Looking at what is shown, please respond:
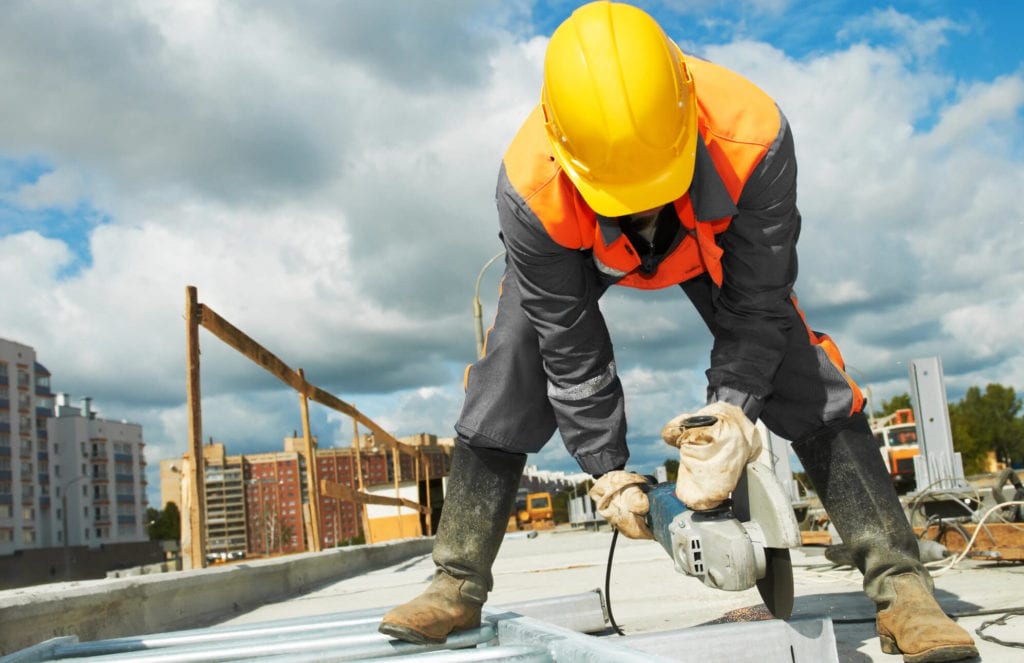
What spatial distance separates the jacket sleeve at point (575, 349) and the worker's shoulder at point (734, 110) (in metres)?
0.55

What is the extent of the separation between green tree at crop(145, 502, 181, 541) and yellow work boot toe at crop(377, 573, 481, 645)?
12119cm

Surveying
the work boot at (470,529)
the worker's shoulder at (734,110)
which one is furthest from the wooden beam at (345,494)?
the worker's shoulder at (734,110)

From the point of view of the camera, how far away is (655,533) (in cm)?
237

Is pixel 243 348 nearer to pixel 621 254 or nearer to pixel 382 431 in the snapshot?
pixel 621 254

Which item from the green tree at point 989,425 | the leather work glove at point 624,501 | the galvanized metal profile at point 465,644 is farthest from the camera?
the green tree at point 989,425

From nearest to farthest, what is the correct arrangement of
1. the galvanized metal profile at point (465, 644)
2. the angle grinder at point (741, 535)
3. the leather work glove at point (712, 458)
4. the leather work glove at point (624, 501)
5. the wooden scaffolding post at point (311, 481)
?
the galvanized metal profile at point (465, 644), the angle grinder at point (741, 535), the leather work glove at point (712, 458), the leather work glove at point (624, 501), the wooden scaffolding post at point (311, 481)

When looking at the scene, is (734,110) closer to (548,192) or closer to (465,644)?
(548,192)

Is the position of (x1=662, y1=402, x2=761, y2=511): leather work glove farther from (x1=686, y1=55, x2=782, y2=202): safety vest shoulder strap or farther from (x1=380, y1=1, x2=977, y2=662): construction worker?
(x1=686, y1=55, x2=782, y2=202): safety vest shoulder strap

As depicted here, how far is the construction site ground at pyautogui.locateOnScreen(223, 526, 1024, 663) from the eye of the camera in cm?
255

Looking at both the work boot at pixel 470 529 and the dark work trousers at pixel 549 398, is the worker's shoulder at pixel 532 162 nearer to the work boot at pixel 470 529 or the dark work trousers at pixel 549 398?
the dark work trousers at pixel 549 398

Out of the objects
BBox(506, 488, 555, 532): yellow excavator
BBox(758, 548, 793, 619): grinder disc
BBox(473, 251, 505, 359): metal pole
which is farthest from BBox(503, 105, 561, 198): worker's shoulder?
BBox(506, 488, 555, 532): yellow excavator

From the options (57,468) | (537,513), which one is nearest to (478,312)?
(537,513)

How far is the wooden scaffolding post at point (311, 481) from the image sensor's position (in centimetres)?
732

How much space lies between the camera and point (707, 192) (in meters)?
2.29
